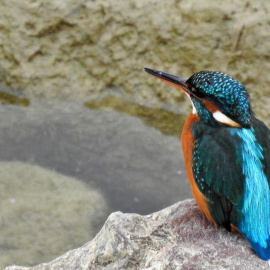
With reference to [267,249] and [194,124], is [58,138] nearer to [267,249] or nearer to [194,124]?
[194,124]

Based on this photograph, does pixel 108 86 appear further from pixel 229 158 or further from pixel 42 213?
pixel 229 158

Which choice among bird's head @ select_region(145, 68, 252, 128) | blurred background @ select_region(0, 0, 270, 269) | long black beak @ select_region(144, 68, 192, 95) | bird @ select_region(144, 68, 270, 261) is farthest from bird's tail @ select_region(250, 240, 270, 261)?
blurred background @ select_region(0, 0, 270, 269)

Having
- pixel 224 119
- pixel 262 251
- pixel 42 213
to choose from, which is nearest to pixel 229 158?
pixel 224 119

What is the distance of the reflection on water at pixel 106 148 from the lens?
4.86 m

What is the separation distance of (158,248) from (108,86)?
309 cm

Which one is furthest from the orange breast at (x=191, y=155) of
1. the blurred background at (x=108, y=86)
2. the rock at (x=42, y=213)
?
the blurred background at (x=108, y=86)

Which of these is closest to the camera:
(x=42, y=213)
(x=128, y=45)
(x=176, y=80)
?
(x=176, y=80)

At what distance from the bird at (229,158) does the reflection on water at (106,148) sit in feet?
5.97

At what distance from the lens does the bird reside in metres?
2.76

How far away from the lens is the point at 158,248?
2604mm

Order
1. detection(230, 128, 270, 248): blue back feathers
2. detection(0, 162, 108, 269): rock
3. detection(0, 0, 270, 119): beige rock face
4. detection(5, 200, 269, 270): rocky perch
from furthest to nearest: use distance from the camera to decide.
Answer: detection(0, 0, 270, 119): beige rock face, detection(0, 162, 108, 269): rock, detection(230, 128, 270, 248): blue back feathers, detection(5, 200, 269, 270): rocky perch

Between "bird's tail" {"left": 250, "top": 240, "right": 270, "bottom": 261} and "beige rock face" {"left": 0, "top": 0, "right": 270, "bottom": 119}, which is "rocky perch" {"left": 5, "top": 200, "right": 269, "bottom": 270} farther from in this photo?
"beige rock face" {"left": 0, "top": 0, "right": 270, "bottom": 119}

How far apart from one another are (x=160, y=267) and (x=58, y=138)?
2.91 m

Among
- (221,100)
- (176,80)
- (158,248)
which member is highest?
(221,100)
